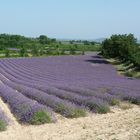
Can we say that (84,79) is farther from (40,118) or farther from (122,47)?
(122,47)

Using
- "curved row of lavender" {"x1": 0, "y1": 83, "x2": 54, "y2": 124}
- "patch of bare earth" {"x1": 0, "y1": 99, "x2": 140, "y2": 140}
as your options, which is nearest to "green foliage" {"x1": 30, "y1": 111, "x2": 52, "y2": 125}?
"curved row of lavender" {"x1": 0, "y1": 83, "x2": 54, "y2": 124}

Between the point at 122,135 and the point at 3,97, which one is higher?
the point at 122,135

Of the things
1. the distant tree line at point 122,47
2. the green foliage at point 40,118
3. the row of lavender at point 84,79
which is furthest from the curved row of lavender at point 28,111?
the distant tree line at point 122,47

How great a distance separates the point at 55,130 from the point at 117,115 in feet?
10.2

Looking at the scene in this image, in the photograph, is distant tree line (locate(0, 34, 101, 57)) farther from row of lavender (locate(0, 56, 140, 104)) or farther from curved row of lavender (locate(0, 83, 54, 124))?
curved row of lavender (locate(0, 83, 54, 124))

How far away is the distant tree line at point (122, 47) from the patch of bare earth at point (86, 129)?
141 feet

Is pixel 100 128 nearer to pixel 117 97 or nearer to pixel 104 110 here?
pixel 104 110

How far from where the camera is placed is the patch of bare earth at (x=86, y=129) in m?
9.58

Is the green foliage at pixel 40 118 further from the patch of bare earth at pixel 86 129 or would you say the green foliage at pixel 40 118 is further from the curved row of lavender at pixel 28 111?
the patch of bare earth at pixel 86 129

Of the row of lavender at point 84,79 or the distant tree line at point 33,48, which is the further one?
the distant tree line at point 33,48

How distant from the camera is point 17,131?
11.9 m

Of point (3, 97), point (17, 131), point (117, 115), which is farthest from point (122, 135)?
point (3, 97)

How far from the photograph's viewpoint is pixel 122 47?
61219 millimetres

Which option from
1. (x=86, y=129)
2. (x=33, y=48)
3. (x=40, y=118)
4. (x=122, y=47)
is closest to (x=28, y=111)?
(x=40, y=118)
